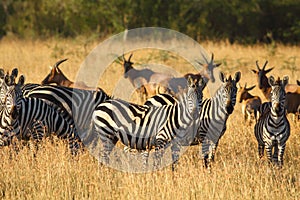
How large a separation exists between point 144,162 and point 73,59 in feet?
44.0

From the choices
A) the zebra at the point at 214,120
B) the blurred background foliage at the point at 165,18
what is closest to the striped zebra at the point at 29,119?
the zebra at the point at 214,120

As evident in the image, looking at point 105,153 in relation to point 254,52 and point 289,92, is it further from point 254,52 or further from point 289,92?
point 254,52

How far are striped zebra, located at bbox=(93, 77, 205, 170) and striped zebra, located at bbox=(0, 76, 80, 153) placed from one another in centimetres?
58

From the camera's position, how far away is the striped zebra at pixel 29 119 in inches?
331

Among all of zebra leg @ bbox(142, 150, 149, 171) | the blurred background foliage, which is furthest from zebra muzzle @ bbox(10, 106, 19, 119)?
the blurred background foliage

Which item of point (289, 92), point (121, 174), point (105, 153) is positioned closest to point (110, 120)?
point (105, 153)

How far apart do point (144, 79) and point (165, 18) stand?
58.8ft

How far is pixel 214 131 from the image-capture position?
8930 millimetres

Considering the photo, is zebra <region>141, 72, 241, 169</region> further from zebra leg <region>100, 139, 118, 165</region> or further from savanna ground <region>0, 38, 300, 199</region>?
zebra leg <region>100, 139, 118, 165</region>

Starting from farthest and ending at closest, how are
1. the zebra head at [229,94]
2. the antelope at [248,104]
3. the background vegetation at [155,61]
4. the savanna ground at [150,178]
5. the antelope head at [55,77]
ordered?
the antelope head at [55,77] → the antelope at [248,104] → the zebra head at [229,94] → the background vegetation at [155,61] → the savanna ground at [150,178]

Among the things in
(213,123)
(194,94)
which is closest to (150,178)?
(194,94)

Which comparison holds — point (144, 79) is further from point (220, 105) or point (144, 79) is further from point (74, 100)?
point (220, 105)

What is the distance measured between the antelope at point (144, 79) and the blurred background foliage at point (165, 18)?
1398 cm

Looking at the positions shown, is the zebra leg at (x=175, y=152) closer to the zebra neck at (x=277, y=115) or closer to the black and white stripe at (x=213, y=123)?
the black and white stripe at (x=213, y=123)
